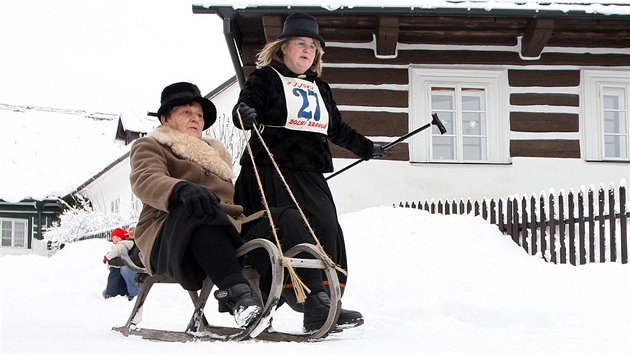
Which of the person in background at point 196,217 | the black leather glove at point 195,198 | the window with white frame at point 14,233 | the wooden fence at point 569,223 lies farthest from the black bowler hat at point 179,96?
the window with white frame at point 14,233

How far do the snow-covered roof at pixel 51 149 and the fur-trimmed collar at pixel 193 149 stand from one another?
23709 mm

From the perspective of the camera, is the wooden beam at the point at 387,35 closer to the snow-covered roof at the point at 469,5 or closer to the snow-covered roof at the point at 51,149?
the snow-covered roof at the point at 469,5

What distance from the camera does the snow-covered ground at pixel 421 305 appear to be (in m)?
3.16

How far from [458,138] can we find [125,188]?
18.3 metres

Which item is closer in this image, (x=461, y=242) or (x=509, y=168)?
(x=461, y=242)

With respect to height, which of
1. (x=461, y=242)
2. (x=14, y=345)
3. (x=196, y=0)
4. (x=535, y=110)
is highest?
(x=196, y=0)

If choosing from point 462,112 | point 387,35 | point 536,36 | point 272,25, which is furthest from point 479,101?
point 272,25

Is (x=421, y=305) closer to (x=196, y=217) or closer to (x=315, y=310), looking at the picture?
(x=315, y=310)

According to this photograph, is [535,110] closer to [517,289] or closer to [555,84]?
[555,84]

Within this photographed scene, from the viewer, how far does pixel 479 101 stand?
10414 millimetres

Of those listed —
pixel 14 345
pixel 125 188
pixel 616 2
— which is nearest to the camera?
pixel 14 345

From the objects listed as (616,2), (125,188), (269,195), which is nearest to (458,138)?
(616,2)

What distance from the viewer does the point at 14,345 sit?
317 cm

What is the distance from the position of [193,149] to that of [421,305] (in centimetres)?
210
